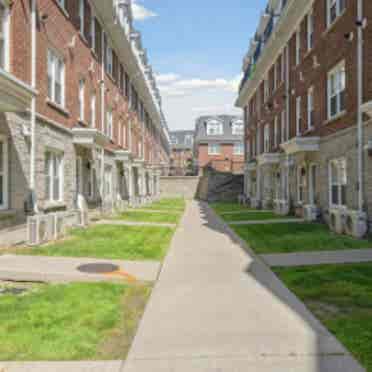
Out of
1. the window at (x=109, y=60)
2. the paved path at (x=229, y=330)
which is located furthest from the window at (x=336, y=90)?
the window at (x=109, y=60)

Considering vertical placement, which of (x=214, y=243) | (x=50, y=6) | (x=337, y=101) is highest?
(x=50, y=6)

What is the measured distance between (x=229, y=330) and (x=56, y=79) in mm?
11336

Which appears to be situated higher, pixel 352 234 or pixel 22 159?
pixel 22 159

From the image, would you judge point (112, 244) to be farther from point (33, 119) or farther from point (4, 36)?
point (4, 36)

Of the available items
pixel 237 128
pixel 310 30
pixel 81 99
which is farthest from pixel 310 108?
pixel 237 128

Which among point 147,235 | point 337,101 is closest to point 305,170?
point 337,101

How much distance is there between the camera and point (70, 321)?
4.52 m

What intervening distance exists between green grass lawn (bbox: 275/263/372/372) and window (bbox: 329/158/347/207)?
6.23 m

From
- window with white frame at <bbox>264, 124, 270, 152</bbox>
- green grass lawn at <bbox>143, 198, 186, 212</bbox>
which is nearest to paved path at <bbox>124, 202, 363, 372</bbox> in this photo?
green grass lawn at <bbox>143, 198, 186, 212</bbox>

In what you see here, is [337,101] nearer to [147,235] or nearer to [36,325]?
[147,235]

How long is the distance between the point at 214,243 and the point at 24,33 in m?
7.92

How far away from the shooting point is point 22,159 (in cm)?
991

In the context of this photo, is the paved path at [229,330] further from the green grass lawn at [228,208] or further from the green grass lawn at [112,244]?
the green grass lawn at [228,208]

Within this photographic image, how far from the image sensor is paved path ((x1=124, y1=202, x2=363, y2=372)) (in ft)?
11.6
